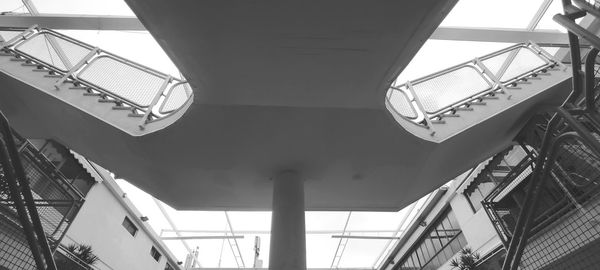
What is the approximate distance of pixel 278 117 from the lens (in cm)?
605

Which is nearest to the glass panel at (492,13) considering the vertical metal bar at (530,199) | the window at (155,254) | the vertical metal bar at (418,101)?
the vertical metal bar at (418,101)

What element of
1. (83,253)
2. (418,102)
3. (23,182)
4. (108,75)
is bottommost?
(23,182)

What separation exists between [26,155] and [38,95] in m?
1.90

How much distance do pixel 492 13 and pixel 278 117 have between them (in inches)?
335

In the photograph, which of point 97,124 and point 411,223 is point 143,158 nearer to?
point 97,124

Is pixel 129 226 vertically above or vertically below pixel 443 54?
below

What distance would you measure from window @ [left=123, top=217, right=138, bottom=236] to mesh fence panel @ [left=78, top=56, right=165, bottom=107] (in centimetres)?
1071

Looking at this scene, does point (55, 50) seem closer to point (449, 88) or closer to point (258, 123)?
point (258, 123)

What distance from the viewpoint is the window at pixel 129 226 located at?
51.9 feet

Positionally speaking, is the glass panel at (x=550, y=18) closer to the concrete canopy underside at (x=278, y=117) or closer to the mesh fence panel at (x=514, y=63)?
the mesh fence panel at (x=514, y=63)

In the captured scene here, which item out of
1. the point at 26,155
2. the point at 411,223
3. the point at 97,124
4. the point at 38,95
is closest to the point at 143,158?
the point at 97,124

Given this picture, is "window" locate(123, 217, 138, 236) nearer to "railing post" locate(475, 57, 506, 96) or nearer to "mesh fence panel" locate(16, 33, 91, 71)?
"mesh fence panel" locate(16, 33, 91, 71)

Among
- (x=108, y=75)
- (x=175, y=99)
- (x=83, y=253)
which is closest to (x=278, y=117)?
(x=175, y=99)

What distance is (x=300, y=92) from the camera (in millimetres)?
5594
